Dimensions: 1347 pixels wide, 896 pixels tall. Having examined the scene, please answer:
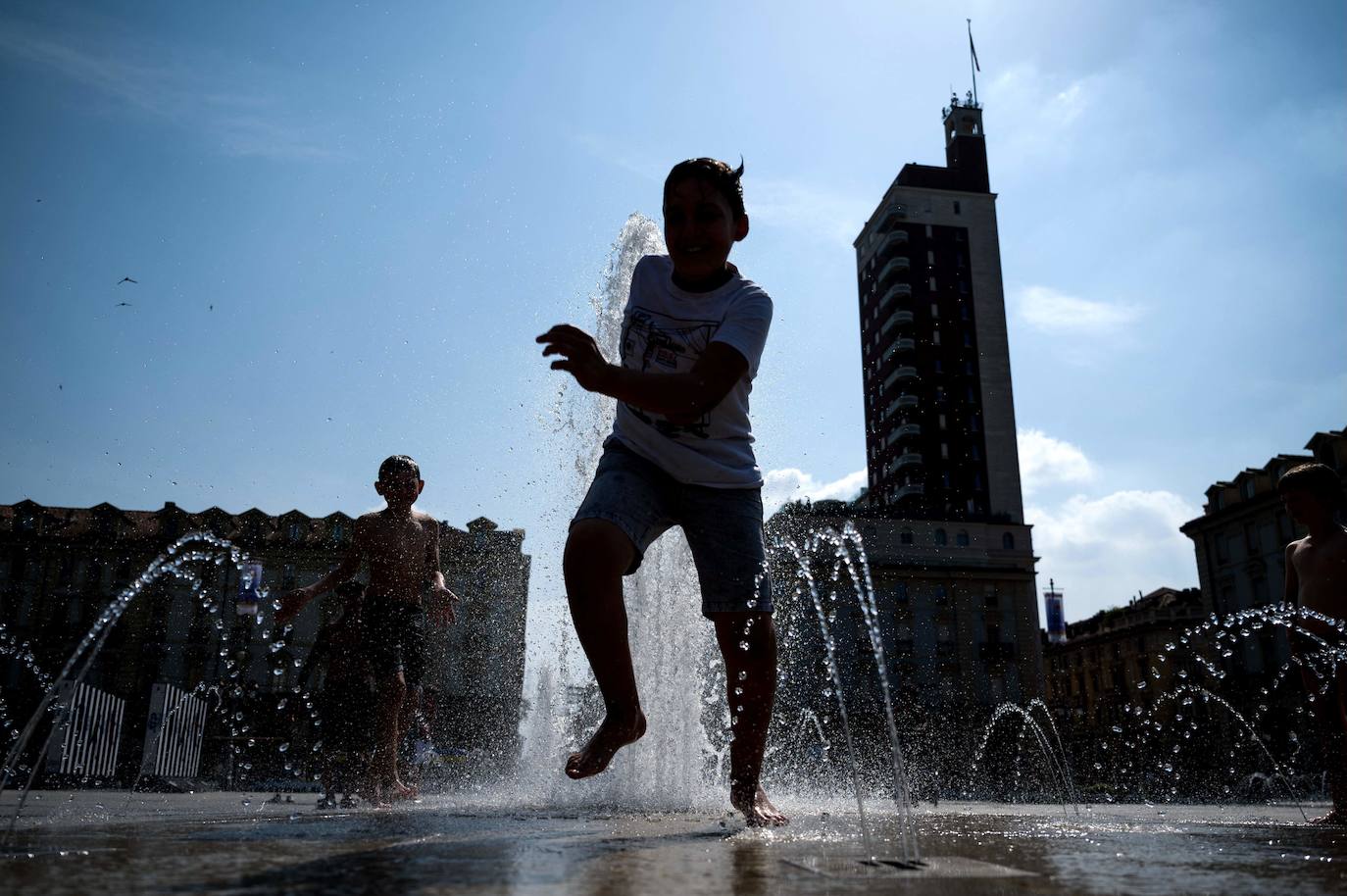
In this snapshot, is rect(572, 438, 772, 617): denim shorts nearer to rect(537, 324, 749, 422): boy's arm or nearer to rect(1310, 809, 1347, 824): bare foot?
rect(537, 324, 749, 422): boy's arm

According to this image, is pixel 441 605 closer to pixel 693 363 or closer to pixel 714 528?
pixel 714 528

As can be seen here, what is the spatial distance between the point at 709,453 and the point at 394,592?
238 centimetres

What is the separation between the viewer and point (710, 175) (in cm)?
276

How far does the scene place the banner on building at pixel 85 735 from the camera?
34.4ft

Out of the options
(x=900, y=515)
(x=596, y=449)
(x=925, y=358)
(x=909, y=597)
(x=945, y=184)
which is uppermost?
(x=945, y=184)

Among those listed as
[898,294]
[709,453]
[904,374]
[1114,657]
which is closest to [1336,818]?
[709,453]

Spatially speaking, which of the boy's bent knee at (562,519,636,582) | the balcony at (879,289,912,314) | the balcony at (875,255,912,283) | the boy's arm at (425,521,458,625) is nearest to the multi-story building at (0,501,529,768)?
the balcony at (879,289,912,314)

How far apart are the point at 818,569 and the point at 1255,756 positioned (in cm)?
2055

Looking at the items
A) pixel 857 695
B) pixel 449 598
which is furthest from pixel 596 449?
pixel 857 695

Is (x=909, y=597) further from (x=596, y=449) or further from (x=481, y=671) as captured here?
(x=596, y=449)

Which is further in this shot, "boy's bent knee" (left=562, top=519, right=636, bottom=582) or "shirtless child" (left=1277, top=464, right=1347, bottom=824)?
"shirtless child" (left=1277, top=464, right=1347, bottom=824)

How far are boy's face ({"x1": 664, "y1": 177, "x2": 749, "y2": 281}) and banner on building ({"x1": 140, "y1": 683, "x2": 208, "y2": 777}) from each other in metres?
10.5

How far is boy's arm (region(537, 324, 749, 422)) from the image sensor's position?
84.4 inches

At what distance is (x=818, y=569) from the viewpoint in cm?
4625
